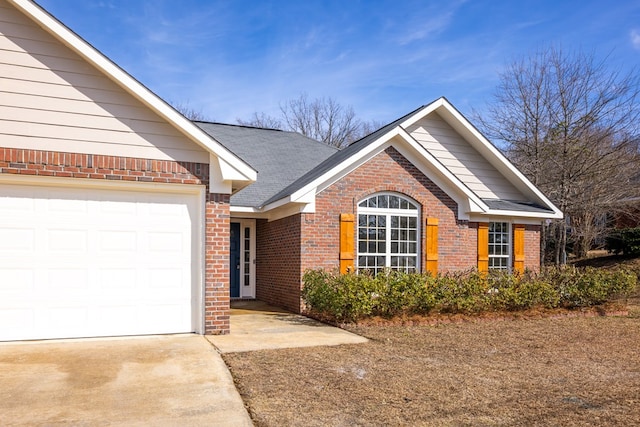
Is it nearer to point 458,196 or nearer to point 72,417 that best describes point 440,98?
point 458,196

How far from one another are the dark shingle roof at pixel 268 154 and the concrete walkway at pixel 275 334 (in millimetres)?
3115

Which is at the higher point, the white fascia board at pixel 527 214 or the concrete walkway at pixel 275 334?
the white fascia board at pixel 527 214

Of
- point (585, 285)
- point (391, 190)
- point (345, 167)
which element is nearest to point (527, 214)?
point (585, 285)

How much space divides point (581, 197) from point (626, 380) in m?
15.0

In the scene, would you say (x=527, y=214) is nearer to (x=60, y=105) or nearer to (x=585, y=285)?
(x=585, y=285)

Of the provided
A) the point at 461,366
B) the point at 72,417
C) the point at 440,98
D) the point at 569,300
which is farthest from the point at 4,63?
the point at 569,300

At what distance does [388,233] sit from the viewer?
1247 centimetres

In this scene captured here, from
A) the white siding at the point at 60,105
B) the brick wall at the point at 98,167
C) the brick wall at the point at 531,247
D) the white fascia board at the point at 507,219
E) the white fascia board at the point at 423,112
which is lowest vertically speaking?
the brick wall at the point at 531,247

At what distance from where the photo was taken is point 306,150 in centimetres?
1750

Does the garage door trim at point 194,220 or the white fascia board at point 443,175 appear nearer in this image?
the garage door trim at point 194,220

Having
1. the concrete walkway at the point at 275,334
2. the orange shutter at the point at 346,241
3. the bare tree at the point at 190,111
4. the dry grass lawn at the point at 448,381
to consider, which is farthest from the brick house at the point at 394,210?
the bare tree at the point at 190,111

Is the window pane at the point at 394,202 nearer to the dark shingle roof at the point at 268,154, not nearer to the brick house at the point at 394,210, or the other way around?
the brick house at the point at 394,210

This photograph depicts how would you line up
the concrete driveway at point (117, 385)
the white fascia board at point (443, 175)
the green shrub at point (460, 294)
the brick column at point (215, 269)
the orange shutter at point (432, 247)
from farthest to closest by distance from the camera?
the orange shutter at point (432, 247) < the white fascia board at point (443, 175) < the green shrub at point (460, 294) < the brick column at point (215, 269) < the concrete driveway at point (117, 385)

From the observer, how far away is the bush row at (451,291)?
32.7ft
